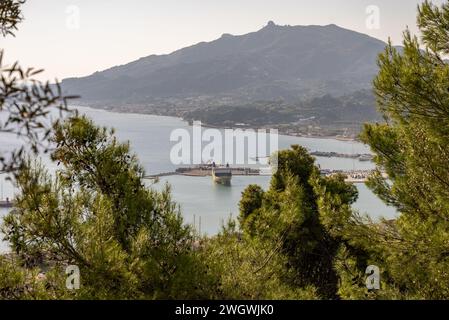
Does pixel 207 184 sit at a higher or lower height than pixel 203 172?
lower

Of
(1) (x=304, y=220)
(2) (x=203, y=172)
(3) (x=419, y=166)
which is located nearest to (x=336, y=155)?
(2) (x=203, y=172)

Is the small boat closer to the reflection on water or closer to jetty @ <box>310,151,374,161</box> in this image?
the reflection on water

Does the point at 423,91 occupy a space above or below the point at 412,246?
above

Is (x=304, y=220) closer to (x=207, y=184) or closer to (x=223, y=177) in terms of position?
(x=223, y=177)

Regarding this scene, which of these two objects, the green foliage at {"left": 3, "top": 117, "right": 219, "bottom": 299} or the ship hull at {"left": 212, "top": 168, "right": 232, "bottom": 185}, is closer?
the green foliage at {"left": 3, "top": 117, "right": 219, "bottom": 299}

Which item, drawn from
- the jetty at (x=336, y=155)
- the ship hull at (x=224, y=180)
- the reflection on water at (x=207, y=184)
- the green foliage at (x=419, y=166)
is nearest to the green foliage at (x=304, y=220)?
the green foliage at (x=419, y=166)

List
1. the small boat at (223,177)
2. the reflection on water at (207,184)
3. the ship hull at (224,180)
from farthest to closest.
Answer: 1. the ship hull at (224,180)
2. the small boat at (223,177)
3. the reflection on water at (207,184)

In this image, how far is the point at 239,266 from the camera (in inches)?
239

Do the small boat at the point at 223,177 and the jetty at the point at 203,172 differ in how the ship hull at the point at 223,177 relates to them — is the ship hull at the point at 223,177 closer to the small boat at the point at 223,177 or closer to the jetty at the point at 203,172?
the small boat at the point at 223,177

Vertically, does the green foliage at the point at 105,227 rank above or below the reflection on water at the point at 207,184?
above

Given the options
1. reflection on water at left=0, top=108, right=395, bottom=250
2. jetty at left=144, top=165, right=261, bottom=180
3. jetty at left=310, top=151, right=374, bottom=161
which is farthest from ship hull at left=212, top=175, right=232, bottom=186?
jetty at left=310, top=151, right=374, bottom=161
